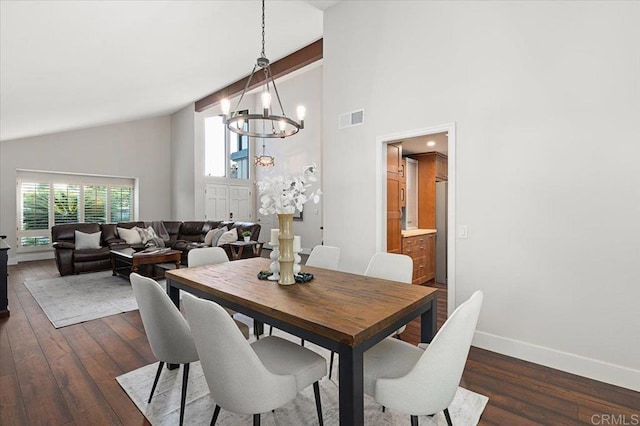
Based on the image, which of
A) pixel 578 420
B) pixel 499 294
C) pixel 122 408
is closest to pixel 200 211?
pixel 122 408

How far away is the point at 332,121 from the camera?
13.3ft

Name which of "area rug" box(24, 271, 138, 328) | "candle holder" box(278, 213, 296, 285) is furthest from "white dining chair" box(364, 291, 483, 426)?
"area rug" box(24, 271, 138, 328)

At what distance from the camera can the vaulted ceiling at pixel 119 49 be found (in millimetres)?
2938

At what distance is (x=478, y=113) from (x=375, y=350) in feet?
7.57

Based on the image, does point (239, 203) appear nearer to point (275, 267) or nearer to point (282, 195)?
point (275, 267)

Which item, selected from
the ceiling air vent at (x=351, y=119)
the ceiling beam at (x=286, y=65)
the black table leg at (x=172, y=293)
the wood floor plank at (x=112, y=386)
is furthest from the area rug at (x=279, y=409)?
the ceiling beam at (x=286, y=65)

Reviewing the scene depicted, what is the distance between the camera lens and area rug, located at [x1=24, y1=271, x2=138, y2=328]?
144 inches

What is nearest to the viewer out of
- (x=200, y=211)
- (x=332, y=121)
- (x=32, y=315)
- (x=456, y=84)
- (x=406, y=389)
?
(x=406, y=389)

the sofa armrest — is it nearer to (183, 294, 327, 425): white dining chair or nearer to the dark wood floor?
the dark wood floor

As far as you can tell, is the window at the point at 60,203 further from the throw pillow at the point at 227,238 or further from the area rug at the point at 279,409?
the area rug at the point at 279,409

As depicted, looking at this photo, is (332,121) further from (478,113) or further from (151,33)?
(151,33)

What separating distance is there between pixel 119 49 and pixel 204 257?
2862 millimetres

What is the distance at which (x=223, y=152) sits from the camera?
9633 millimetres

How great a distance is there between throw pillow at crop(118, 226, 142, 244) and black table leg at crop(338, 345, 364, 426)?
6542 mm
